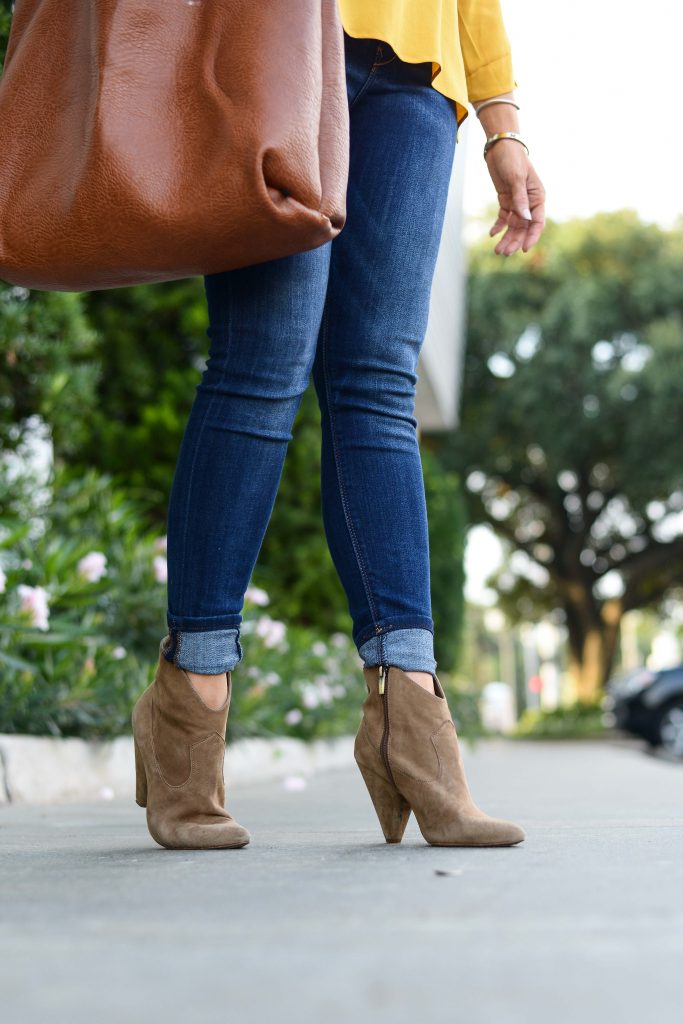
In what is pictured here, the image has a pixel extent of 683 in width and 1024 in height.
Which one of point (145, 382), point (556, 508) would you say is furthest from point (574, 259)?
point (145, 382)

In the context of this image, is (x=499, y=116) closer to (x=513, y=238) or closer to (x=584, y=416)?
(x=513, y=238)

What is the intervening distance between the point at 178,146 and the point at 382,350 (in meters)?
0.47

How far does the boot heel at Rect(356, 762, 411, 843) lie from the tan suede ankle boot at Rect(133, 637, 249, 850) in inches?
8.8

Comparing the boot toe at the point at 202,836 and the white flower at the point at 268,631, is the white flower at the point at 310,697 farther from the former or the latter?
the boot toe at the point at 202,836

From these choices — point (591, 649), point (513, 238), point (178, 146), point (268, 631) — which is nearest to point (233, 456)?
point (178, 146)

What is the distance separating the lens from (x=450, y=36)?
83.5 inches

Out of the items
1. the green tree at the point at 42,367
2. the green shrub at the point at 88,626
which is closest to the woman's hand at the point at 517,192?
the green shrub at the point at 88,626

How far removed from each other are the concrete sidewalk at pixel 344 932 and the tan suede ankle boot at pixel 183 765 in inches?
2.9

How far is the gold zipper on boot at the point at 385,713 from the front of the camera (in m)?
1.93

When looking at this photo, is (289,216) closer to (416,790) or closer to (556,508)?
(416,790)

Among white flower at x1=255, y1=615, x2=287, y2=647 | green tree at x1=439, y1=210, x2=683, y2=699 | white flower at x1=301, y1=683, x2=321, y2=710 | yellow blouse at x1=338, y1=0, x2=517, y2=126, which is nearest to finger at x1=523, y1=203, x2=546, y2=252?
yellow blouse at x1=338, y1=0, x2=517, y2=126

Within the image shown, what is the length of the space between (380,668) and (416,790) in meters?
0.20

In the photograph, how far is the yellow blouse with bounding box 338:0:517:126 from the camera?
201 cm

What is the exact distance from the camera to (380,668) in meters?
1.94
